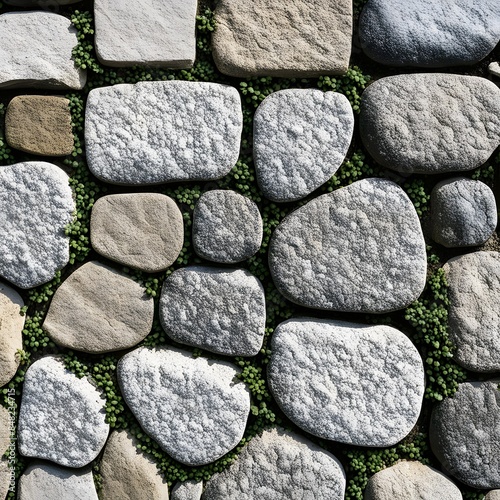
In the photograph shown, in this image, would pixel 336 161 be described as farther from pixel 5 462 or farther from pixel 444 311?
pixel 5 462

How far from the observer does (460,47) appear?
224 cm

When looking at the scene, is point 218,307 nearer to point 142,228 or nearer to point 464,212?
point 142,228

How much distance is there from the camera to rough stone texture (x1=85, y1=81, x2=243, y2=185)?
2.23m

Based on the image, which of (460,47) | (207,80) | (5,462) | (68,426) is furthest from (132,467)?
(460,47)

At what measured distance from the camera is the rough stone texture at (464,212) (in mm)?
2254

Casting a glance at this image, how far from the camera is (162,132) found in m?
2.24

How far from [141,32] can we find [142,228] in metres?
0.66

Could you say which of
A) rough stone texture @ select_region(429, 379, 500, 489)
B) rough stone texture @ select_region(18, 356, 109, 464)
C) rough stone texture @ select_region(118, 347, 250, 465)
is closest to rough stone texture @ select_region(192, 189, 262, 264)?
rough stone texture @ select_region(118, 347, 250, 465)

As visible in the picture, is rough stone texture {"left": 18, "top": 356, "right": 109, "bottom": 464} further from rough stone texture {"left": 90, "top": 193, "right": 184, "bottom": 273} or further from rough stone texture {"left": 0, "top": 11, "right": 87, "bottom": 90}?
rough stone texture {"left": 0, "top": 11, "right": 87, "bottom": 90}

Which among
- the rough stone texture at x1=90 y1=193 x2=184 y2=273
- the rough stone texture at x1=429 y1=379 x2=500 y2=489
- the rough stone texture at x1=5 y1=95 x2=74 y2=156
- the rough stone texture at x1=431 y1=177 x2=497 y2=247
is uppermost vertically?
the rough stone texture at x1=431 y1=177 x2=497 y2=247

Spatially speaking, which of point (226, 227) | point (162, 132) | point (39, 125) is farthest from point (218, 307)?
point (39, 125)

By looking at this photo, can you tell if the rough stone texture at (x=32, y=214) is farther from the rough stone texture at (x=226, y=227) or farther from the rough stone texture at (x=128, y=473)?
the rough stone texture at (x=128, y=473)

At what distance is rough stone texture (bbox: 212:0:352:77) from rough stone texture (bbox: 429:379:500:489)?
3.97ft

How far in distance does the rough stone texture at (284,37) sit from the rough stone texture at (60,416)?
1.20 meters
